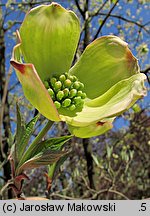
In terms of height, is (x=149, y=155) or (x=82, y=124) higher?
(x=82, y=124)

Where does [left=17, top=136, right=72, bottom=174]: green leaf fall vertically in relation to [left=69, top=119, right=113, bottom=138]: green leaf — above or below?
below

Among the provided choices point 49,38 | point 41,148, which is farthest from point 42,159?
point 49,38

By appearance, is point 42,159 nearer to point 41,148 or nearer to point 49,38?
point 41,148

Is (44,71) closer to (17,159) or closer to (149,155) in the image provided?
(17,159)

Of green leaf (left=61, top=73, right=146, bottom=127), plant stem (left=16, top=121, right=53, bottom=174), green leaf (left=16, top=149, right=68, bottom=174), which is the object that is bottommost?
green leaf (left=16, top=149, right=68, bottom=174)

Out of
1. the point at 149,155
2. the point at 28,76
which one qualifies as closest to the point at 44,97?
the point at 28,76
